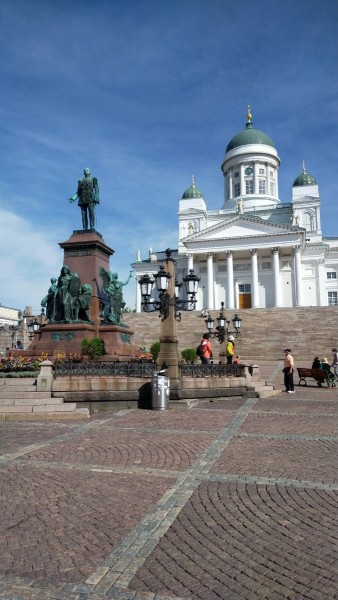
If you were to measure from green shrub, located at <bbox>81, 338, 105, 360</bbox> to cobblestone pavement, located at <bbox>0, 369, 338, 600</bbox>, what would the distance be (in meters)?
6.87

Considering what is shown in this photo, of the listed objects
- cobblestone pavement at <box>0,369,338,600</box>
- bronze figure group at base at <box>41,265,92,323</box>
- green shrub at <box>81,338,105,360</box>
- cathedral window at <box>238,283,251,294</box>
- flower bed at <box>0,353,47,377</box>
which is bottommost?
→ cobblestone pavement at <box>0,369,338,600</box>

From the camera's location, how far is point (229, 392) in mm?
15281

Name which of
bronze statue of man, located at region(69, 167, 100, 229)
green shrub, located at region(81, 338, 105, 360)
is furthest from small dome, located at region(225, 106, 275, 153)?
green shrub, located at region(81, 338, 105, 360)

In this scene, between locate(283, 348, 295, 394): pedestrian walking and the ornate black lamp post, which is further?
locate(283, 348, 295, 394): pedestrian walking

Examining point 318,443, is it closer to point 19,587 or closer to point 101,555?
point 101,555

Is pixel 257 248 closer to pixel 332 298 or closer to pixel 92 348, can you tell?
pixel 332 298

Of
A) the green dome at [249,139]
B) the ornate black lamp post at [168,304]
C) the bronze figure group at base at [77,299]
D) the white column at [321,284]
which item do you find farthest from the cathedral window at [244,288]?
the ornate black lamp post at [168,304]

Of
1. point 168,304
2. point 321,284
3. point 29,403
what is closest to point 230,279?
A: point 321,284

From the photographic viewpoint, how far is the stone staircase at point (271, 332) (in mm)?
34844

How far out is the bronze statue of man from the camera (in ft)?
66.4

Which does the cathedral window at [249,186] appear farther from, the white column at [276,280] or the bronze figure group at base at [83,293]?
the bronze figure group at base at [83,293]

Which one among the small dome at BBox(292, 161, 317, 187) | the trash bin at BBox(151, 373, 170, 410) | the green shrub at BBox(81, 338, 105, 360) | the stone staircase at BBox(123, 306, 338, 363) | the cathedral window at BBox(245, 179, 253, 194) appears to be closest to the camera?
the trash bin at BBox(151, 373, 170, 410)

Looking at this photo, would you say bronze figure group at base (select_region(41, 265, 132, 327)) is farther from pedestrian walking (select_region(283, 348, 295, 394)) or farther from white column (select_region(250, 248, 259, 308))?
white column (select_region(250, 248, 259, 308))

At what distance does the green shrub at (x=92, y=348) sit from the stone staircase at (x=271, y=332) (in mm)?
16500
